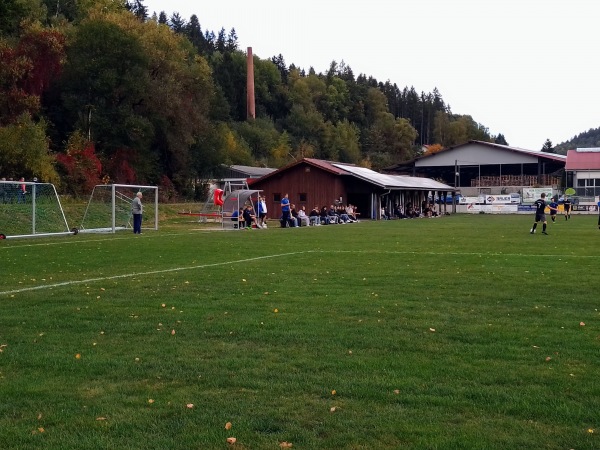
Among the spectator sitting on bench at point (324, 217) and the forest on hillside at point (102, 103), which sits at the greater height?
the forest on hillside at point (102, 103)

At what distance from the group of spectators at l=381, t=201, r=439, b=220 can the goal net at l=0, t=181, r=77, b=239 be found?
98.8 feet

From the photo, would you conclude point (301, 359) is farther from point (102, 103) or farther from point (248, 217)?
point (102, 103)

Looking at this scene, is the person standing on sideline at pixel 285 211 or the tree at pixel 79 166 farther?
the tree at pixel 79 166

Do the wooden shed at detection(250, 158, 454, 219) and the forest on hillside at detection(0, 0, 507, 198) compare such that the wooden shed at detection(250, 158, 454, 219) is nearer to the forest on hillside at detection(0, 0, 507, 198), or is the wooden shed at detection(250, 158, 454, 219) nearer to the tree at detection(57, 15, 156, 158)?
the forest on hillside at detection(0, 0, 507, 198)

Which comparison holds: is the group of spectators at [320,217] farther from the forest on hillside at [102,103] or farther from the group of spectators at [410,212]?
the forest on hillside at [102,103]

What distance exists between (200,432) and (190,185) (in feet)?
208

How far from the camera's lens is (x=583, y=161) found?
78.2 metres

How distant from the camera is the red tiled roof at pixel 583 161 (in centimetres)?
7656

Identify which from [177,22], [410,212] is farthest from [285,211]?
[177,22]

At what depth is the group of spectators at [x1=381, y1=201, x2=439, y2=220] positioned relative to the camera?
56.5 meters

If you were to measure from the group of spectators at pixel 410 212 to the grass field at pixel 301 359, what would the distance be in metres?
41.8

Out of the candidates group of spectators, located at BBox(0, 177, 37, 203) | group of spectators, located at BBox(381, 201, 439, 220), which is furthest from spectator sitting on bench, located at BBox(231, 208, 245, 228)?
group of spectators, located at BBox(381, 201, 439, 220)

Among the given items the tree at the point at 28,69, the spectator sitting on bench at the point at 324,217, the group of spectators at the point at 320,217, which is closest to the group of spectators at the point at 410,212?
the group of spectators at the point at 320,217

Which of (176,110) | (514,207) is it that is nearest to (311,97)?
(514,207)
